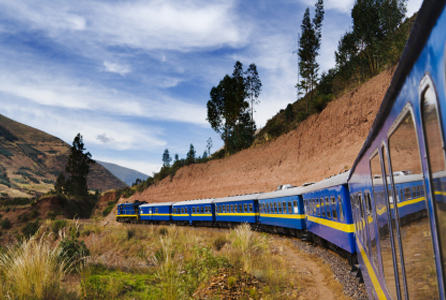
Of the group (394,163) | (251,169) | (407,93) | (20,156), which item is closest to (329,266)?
(394,163)

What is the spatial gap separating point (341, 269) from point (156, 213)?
3288cm

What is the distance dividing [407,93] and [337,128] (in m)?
30.4

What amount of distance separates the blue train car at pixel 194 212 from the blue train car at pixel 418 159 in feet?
91.6

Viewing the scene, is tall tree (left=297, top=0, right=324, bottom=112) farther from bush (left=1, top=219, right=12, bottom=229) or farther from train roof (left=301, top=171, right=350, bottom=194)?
bush (left=1, top=219, right=12, bottom=229)

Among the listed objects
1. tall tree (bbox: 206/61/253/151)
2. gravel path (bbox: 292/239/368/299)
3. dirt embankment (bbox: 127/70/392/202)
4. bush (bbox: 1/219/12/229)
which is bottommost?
bush (bbox: 1/219/12/229)

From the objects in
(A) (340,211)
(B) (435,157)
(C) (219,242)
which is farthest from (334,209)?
(B) (435,157)

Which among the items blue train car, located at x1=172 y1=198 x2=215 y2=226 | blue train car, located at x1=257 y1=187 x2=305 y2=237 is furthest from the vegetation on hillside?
blue train car, located at x1=172 y1=198 x2=215 y2=226

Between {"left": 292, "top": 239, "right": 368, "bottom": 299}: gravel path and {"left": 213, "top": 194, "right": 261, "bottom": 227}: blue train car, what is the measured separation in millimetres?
7269

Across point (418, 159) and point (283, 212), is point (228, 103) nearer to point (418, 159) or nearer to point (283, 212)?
point (283, 212)

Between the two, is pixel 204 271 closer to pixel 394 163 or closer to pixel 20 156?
pixel 394 163

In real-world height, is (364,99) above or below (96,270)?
above

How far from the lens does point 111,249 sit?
23562mm

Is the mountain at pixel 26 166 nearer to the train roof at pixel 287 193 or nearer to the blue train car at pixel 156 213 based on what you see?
the blue train car at pixel 156 213

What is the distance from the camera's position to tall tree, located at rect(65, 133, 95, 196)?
78625 mm
